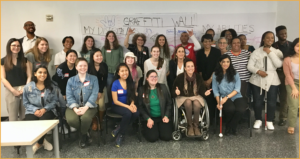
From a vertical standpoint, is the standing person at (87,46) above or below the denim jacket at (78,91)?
above

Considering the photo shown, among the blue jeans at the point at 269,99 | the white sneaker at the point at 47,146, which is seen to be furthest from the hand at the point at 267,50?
the white sneaker at the point at 47,146

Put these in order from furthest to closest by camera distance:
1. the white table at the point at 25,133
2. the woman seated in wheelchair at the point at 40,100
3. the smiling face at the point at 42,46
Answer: the smiling face at the point at 42,46 < the woman seated in wheelchair at the point at 40,100 < the white table at the point at 25,133

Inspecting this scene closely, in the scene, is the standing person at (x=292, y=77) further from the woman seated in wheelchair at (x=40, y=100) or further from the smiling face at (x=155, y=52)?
the woman seated in wheelchair at (x=40, y=100)

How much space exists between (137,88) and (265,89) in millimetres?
1985

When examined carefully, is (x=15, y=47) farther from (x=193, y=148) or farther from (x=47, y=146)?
(x=193, y=148)

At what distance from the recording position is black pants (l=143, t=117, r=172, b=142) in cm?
275

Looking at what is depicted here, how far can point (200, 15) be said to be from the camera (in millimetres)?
4074

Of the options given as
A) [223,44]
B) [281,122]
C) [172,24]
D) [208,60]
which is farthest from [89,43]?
[281,122]

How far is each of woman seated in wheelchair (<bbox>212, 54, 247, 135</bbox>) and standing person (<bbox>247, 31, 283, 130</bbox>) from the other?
0.37m

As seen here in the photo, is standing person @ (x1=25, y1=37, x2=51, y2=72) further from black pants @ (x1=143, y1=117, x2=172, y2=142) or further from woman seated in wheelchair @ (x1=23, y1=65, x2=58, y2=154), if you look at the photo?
black pants @ (x1=143, y1=117, x2=172, y2=142)

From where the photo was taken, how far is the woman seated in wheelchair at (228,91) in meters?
2.88

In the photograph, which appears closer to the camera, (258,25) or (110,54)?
(110,54)

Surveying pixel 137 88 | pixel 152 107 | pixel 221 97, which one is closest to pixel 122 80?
pixel 137 88

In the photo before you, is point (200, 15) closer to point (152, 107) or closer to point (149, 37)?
point (149, 37)
